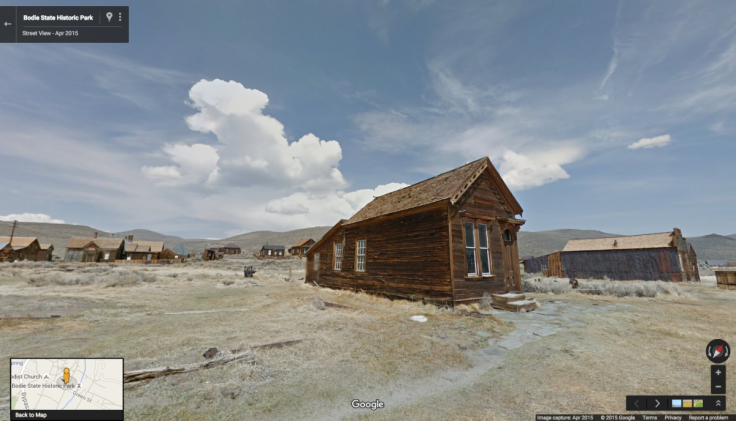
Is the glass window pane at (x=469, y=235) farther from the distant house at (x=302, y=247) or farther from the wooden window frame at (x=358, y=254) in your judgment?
the distant house at (x=302, y=247)

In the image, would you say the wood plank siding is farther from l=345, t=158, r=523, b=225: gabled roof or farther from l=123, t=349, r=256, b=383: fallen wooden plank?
l=123, t=349, r=256, b=383: fallen wooden plank

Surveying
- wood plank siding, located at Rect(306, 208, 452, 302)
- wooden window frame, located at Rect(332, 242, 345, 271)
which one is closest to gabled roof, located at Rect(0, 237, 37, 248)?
wooden window frame, located at Rect(332, 242, 345, 271)

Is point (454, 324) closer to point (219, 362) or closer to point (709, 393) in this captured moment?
point (709, 393)

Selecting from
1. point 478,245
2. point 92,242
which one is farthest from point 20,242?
point 478,245

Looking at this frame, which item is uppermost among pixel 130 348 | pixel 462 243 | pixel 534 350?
pixel 462 243

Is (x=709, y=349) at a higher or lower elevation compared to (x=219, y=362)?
lower

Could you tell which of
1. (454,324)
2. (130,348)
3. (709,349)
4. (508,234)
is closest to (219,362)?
(130,348)

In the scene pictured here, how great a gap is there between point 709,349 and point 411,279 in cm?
886

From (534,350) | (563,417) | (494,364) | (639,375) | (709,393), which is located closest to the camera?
(563,417)

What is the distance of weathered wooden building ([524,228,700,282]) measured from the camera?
1149 inches

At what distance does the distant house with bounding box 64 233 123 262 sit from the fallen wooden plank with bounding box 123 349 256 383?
74.0m

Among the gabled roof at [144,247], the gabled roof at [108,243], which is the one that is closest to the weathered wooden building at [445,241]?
the gabled roof at [108,243]

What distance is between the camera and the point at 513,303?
11.6 metres

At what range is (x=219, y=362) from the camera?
538cm
